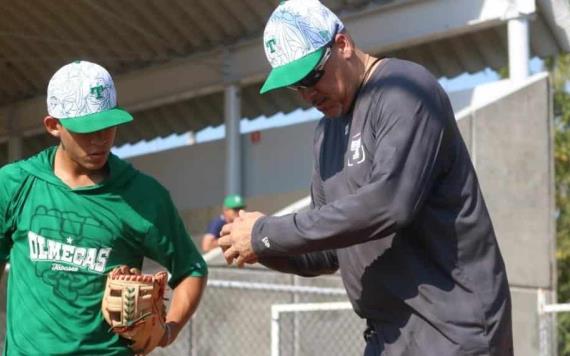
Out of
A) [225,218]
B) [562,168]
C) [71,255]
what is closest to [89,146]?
[71,255]

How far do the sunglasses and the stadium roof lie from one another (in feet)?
39.0

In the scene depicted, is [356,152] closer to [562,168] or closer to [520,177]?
[520,177]

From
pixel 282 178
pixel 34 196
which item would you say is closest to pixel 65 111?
pixel 34 196

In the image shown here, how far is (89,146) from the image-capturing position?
5.50m

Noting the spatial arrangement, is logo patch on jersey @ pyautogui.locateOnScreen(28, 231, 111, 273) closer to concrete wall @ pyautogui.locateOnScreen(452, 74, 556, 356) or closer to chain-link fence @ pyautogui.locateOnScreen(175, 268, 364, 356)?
chain-link fence @ pyautogui.locateOnScreen(175, 268, 364, 356)

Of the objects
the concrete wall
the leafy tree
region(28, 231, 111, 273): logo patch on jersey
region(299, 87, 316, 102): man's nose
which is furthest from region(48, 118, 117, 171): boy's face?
the leafy tree

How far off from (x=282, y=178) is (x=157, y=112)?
406 cm

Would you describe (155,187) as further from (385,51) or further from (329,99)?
(385,51)

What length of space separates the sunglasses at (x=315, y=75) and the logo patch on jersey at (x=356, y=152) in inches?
9.6

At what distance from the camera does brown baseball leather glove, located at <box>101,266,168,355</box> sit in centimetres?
520

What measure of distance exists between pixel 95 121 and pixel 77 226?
45 centimetres

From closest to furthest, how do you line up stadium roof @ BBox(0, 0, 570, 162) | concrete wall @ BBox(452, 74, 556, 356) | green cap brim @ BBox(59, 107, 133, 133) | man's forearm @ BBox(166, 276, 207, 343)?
green cap brim @ BBox(59, 107, 133, 133)
man's forearm @ BBox(166, 276, 207, 343)
concrete wall @ BBox(452, 74, 556, 356)
stadium roof @ BBox(0, 0, 570, 162)

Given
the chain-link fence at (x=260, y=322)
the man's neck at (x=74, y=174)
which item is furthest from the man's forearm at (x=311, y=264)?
the chain-link fence at (x=260, y=322)

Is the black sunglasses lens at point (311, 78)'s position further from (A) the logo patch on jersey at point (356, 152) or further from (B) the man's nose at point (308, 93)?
(A) the logo patch on jersey at point (356, 152)
